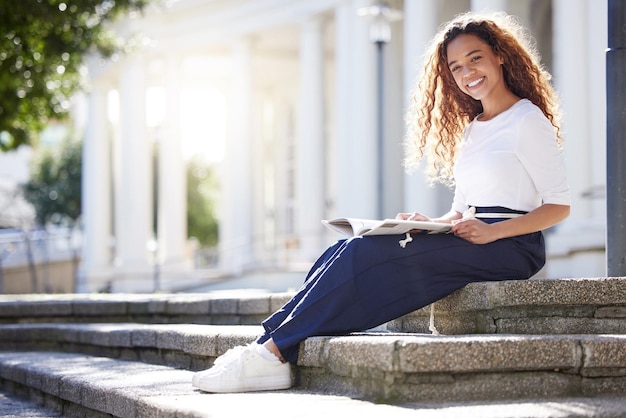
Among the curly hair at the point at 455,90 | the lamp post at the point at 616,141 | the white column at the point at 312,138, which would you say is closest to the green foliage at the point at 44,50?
the white column at the point at 312,138

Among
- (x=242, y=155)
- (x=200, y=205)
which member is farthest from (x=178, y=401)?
(x=200, y=205)

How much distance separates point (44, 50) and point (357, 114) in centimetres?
637

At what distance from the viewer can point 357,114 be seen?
20.6 meters

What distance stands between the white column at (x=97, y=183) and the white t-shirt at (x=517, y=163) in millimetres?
24987

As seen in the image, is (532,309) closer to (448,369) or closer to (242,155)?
(448,369)

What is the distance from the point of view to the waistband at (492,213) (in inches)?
198

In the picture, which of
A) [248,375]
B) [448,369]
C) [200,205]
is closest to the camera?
[448,369]

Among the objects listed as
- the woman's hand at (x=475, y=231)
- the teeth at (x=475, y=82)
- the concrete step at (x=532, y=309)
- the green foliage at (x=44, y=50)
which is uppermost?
the green foliage at (x=44, y=50)

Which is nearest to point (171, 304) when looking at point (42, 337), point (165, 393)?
point (42, 337)

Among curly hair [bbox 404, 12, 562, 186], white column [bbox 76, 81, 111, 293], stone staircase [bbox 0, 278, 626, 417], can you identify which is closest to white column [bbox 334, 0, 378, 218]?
white column [bbox 76, 81, 111, 293]

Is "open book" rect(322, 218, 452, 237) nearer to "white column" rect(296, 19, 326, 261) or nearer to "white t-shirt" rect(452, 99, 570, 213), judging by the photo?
"white t-shirt" rect(452, 99, 570, 213)

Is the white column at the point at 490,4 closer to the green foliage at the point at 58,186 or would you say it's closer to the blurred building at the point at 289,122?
the blurred building at the point at 289,122

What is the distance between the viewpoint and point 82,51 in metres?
17.5

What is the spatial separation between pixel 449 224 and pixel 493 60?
92cm
